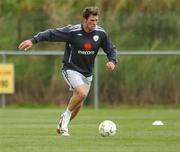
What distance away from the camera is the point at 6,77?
27641 mm

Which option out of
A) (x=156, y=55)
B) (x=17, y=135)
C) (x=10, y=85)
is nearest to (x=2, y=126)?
(x=17, y=135)

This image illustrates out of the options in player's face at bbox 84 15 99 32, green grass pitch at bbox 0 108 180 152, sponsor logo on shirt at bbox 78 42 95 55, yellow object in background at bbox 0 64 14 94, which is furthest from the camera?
yellow object in background at bbox 0 64 14 94

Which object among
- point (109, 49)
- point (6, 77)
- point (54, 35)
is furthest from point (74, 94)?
point (6, 77)

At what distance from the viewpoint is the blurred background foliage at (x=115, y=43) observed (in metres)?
29.0

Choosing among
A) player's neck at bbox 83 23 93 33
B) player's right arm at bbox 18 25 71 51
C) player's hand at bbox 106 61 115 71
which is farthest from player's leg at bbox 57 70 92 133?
player's neck at bbox 83 23 93 33

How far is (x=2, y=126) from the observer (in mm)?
17578

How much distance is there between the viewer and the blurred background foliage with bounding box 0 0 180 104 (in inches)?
1143

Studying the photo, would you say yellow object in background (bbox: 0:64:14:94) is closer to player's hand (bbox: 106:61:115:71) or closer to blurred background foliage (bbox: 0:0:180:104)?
blurred background foliage (bbox: 0:0:180:104)

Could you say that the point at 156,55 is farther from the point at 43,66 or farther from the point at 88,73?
the point at 88,73

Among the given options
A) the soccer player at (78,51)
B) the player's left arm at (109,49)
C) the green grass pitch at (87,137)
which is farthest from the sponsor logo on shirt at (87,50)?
the green grass pitch at (87,137)

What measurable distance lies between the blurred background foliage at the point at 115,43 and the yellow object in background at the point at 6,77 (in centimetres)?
127

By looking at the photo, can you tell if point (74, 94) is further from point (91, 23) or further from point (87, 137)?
point (91, 23)

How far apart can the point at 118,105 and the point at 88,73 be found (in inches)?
547

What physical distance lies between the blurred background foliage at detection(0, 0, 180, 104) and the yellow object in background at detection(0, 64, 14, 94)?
4.18 feet
